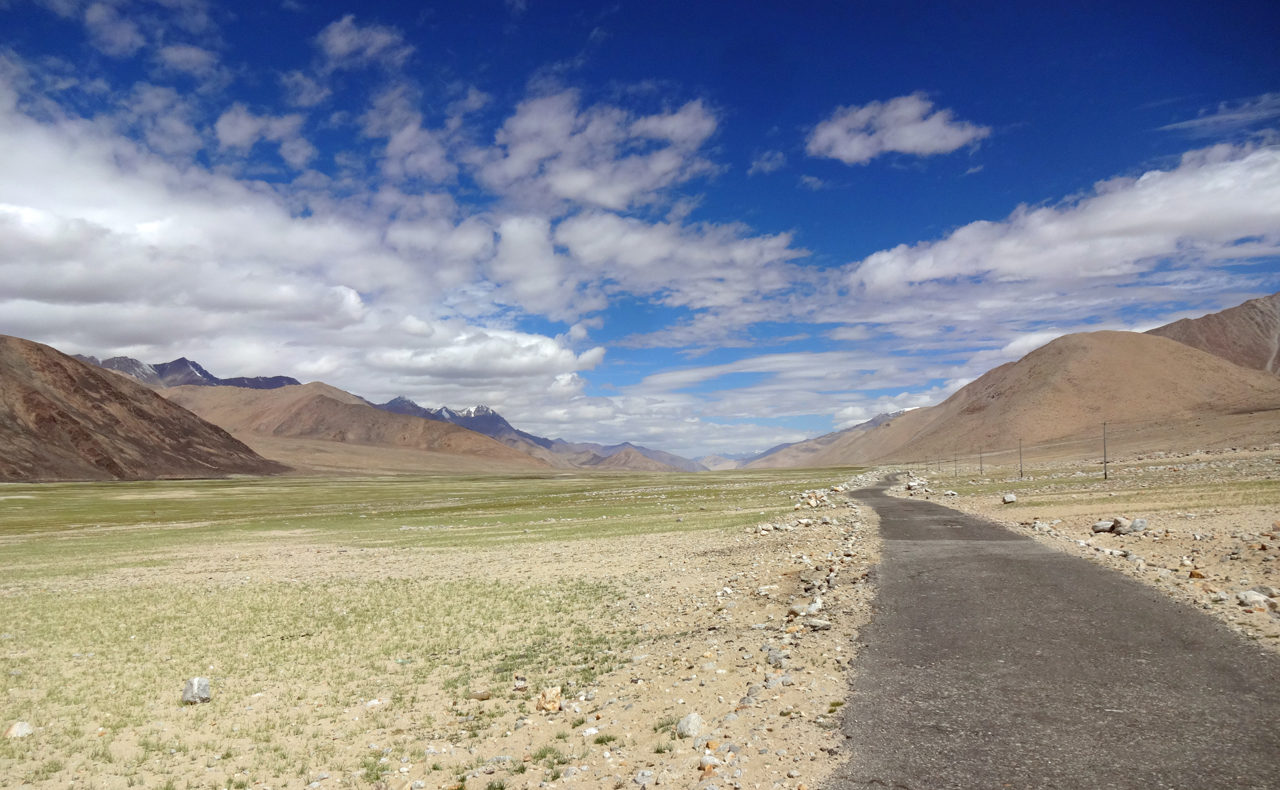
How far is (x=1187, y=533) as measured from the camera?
78.0 ft

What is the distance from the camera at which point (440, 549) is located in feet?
121

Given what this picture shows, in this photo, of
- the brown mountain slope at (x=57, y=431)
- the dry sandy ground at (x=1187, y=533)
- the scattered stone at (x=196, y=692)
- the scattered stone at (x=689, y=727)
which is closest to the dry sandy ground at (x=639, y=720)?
the scattered stone at (x=689, y=727)

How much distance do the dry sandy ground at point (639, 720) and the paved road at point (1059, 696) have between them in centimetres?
73

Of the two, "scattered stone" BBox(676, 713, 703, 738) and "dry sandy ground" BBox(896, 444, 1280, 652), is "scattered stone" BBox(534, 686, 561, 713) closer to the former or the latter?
"scattered stone" BBox(676, 713, 703, 738)

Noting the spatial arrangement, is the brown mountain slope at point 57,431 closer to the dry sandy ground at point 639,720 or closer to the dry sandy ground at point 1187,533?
the dry sandy ground at point 639,720

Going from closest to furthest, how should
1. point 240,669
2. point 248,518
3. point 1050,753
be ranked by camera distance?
point 1050,753, point 240,669, point 248,518

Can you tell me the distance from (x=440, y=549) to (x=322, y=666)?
71.4ft

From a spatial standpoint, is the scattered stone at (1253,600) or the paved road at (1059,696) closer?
the paved road at (1059,696)

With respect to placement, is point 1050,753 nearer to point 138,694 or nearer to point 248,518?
point 138,694

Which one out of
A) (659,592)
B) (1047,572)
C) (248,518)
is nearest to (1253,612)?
(1047,572)

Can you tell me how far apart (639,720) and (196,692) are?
915 cm

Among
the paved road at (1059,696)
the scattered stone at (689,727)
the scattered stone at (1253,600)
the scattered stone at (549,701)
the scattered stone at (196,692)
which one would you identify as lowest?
the scattered stone at (196,692)

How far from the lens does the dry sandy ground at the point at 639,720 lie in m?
8.81

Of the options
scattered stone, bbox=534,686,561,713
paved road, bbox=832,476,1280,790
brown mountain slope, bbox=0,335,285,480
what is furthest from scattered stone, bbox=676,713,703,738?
brown mountain slope, bbox=0,335,285,480
